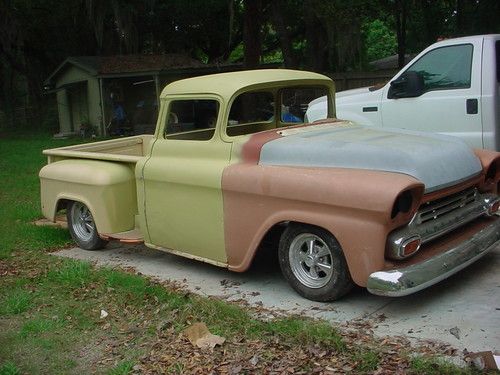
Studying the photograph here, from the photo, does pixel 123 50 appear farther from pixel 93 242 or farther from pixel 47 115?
pixel 93 242

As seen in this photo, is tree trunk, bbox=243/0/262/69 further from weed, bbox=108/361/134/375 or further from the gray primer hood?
weed, bbox=108/361/134/375

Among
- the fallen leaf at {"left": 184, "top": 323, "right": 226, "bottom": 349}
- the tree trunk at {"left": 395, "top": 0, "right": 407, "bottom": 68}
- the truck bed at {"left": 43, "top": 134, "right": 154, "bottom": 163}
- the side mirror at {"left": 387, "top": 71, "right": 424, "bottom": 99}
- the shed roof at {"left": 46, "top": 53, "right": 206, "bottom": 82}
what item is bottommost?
the fallen leaf at {"left": 184, "top": 323, "right": 226, "bottom": 349}

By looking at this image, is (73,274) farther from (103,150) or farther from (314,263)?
(314,263)

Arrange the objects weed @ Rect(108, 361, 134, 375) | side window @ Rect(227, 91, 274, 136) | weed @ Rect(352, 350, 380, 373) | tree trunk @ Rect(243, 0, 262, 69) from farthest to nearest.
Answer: tree trunk @ Rect(243, 0, 262, 69)
side window @ Rect(227, 91, 274, 136)
weed @ Rect(108, 361, 134, 375)
weed @ Rect(352, 350, 380, 373)

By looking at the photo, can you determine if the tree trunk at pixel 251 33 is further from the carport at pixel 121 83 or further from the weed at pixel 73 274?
the weed at pixel 73 274

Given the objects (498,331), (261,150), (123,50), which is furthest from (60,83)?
(498,331)

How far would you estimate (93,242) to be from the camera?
7074mm

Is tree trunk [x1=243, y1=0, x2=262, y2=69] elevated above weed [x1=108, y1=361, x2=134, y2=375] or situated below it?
above

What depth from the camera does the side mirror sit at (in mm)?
7352

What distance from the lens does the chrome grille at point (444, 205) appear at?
4649mm

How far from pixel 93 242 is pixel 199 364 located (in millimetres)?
3357

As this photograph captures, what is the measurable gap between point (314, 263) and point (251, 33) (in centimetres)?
1238

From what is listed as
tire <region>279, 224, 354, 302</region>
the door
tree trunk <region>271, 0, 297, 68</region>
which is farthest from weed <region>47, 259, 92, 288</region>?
tree trunk <region>271, 0, 297, 68</region>

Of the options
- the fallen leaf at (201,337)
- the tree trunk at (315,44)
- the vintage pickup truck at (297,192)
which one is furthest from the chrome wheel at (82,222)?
the tree trunk at (315,44)
